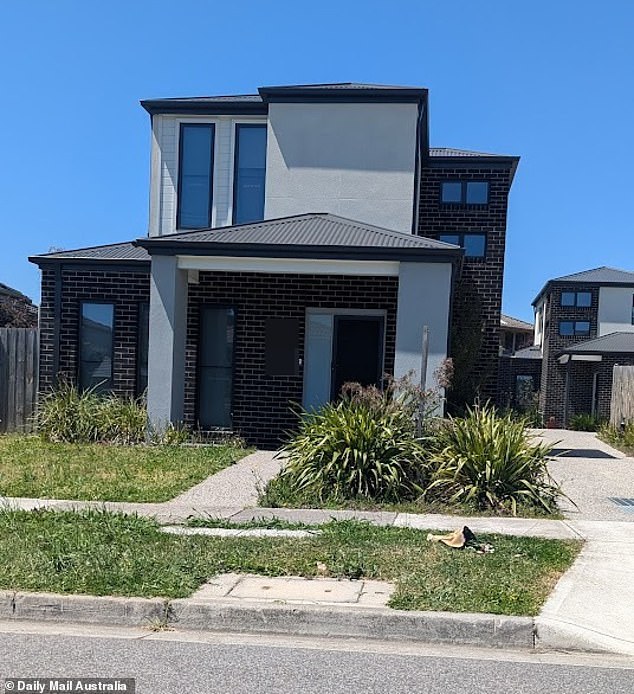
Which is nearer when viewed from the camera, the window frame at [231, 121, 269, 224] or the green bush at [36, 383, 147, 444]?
the green bush at [36, 383, 147, 444]

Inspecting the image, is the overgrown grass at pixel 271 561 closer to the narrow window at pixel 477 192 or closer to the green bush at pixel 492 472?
the green bush at pixel 492 472

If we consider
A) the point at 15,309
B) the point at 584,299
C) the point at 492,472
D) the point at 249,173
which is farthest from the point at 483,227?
the point at 15,309

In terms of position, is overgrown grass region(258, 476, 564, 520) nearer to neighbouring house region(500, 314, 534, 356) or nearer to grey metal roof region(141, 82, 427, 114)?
grey metal roof region(141, 82, 427, 114)

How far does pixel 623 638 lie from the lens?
5398 mm

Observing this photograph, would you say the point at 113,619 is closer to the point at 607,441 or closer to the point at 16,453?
the point at 16,453

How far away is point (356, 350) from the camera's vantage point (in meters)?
15.5

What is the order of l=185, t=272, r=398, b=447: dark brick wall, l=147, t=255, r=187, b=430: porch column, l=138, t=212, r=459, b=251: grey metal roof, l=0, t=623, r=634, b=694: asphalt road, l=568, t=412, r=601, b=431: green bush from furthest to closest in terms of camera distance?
1. l=568, t=412, r=601, b=431: green bush
2. l=185, t=272, r=398, b=447: dark brick wall
3. l=147, t=255, r=187, b=430: porch column
4. l=138, t=212, r=459, b=251: grey metal roof
5. l=0, t=623, r=634, b=694: asphalt road

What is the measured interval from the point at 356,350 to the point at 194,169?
569 centimetres

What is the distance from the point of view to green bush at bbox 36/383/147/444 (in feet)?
46.6

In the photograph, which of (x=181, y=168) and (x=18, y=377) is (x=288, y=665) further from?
(x=181, y=168)

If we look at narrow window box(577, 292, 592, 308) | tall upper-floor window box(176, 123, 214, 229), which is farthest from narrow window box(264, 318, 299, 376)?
narrow window box(577, 292, 592, 308)

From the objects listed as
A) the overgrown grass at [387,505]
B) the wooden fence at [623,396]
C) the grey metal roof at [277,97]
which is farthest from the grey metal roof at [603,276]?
the overgrown grass at [387,505]

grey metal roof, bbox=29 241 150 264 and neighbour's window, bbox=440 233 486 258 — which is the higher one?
neighbour's window, bbox=440 233 486 258

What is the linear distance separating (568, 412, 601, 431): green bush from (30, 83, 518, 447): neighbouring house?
44.2ft
